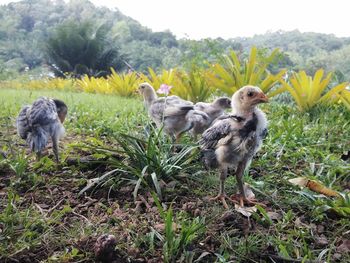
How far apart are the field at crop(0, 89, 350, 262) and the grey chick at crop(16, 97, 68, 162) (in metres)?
0.16

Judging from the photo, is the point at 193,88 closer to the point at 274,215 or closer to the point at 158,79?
the point at 158,79

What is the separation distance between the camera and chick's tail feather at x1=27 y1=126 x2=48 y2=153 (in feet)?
10.4

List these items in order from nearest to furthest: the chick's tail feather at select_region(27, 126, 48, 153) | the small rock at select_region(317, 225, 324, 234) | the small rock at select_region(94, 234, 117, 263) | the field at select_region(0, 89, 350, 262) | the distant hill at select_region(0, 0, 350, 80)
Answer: the small rock at select_region(94, 234, 117, 263) < the field at select_region(0, 89, 350, 262) < the small rock at select_region(317, 225, 324, 234) < the chick's tail feather at select_region(27, 126, 48, 153) < the distant hill at select_region(0, 0, 350, 80)

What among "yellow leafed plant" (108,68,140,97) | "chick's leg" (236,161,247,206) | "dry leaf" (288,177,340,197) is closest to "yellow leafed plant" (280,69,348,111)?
"dry leaf" (288,177,340,197)

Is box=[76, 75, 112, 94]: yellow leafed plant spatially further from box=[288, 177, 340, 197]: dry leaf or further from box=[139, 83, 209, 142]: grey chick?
box=[288, 177, 340, 197]: dry leaf

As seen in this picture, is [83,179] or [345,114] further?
[345,114]

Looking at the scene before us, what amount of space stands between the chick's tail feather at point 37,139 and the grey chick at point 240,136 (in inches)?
58.2

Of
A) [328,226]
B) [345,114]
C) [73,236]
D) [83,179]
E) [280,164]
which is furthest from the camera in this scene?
[345,114]

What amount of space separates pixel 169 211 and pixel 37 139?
1.75 m

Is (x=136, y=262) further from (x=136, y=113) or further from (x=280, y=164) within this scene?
(x=136, y=113)

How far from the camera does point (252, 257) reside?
1950 mm

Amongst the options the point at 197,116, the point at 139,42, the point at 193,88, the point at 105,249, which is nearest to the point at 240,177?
the point at 105,249

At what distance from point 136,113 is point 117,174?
2781mm

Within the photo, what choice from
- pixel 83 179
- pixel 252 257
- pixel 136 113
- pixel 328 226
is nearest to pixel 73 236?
pixel 83 179
